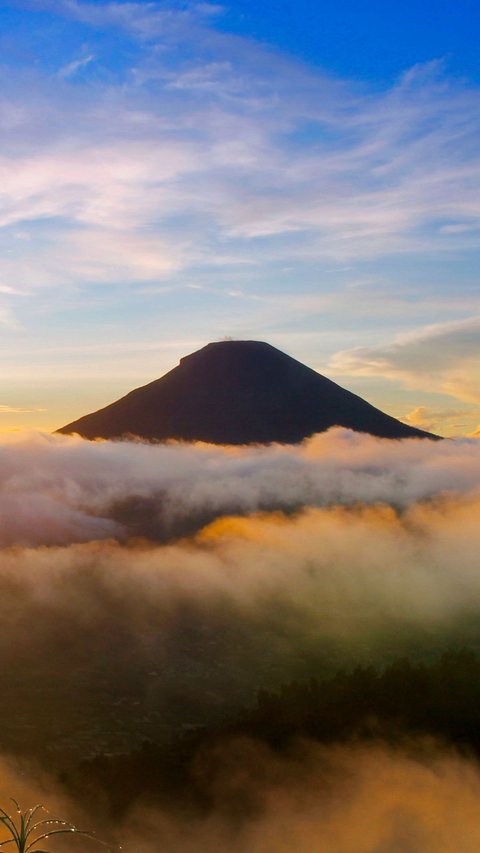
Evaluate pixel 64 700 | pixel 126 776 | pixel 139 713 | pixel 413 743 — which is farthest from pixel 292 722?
pixel 64 700

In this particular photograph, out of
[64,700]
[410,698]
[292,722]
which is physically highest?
[410,698]

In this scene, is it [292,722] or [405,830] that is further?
[292,722]

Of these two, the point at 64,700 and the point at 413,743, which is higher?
the point at 413,743

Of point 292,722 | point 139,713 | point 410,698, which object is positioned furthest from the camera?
point 139,713

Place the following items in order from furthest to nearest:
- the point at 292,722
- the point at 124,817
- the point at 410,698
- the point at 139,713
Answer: the point at 139,713
the point at 292,722
the point at 410,698
the point at 124,817

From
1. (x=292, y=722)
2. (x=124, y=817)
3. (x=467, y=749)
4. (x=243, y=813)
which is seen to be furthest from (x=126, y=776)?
(x=467, y=749)

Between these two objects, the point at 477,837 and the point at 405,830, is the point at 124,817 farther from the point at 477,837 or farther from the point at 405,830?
the point at 477,837

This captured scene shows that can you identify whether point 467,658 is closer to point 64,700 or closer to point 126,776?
point 126,776
